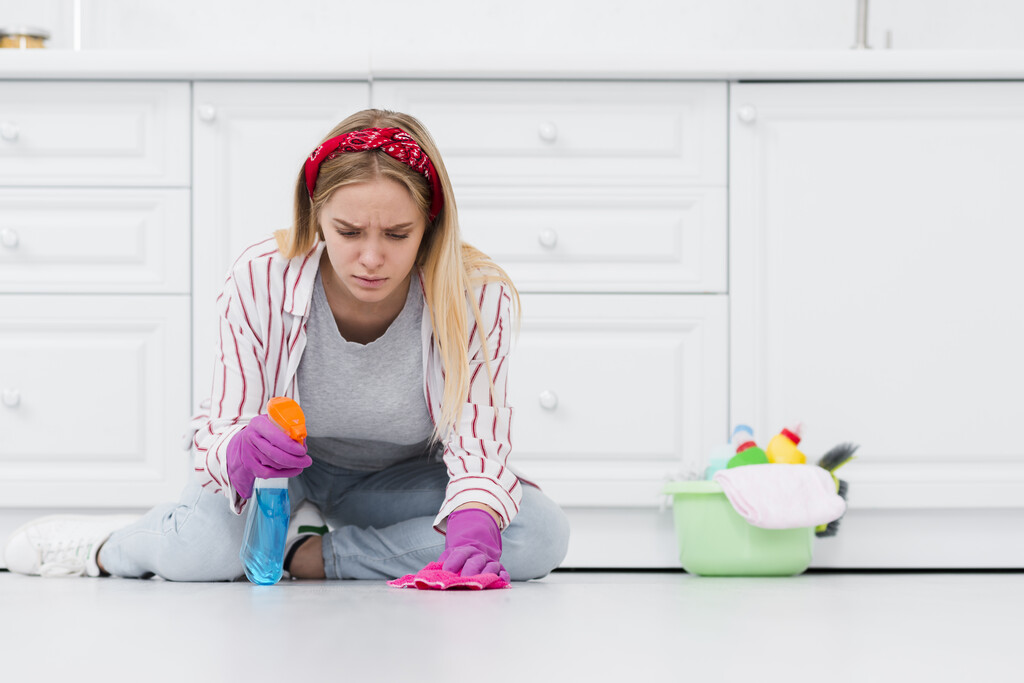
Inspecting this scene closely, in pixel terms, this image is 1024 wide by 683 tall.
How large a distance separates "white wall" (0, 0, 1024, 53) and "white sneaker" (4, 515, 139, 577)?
1.14m

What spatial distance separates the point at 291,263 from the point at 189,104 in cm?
56

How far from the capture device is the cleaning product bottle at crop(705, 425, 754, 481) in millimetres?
1506

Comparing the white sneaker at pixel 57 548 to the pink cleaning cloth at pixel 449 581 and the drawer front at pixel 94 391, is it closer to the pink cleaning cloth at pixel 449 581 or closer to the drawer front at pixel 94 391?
the drawer front at pixel 94 391

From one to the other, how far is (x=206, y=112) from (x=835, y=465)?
1064 millimetres

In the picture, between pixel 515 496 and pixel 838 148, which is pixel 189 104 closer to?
pixel 515 496

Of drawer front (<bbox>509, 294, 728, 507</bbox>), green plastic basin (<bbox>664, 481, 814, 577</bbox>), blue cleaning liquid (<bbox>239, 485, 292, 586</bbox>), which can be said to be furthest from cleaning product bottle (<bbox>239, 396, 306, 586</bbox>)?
green plastic basin (<bbox>664, 481, 814, 577</bbox>)

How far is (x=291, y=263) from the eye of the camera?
3.84ft

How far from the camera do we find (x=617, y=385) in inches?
61.9

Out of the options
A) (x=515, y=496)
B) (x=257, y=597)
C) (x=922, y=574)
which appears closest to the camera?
(x=257, y=597)

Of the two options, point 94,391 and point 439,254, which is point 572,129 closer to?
point 439,254

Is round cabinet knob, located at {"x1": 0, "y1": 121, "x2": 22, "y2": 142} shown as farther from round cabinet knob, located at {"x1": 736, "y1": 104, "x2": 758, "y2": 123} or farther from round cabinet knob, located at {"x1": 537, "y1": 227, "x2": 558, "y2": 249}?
round cabinet knob, located at {"x1": 736, "y1": 104, "x2": 758, "y2": 123}

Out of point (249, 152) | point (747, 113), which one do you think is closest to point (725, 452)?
point (747, 113)

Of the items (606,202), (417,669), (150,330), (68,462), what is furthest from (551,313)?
(417,669)

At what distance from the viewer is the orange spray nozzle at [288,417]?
40.6 inches
